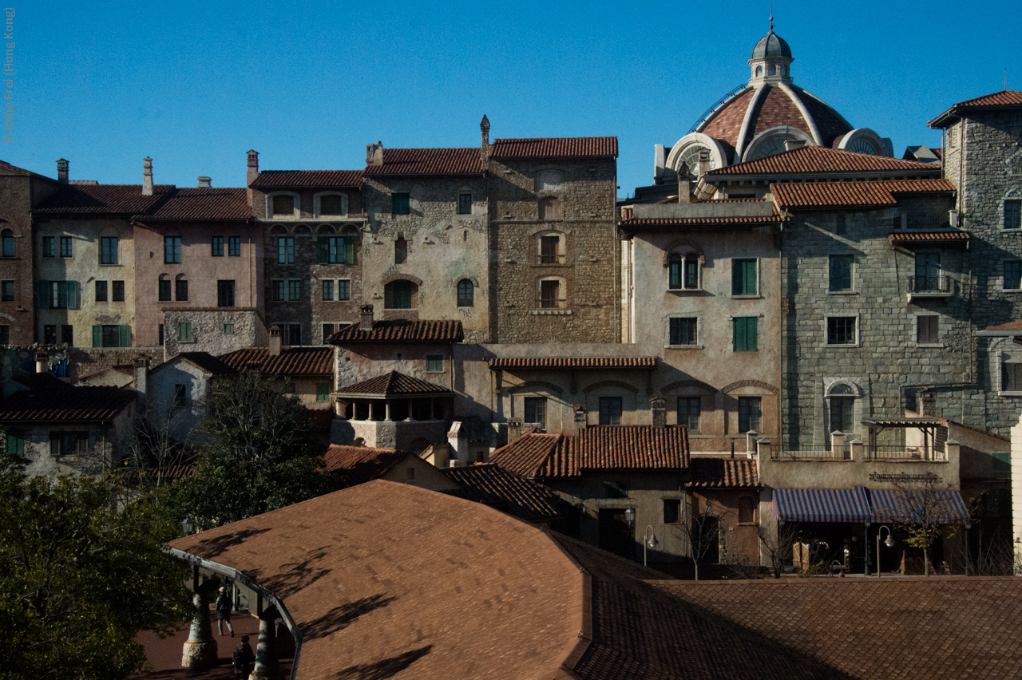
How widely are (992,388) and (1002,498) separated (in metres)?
6.38

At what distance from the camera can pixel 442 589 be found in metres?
13.9

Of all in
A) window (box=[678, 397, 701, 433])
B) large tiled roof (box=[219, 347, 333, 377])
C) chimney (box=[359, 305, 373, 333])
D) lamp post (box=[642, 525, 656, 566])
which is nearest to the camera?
lamp post (box=[642, 525, 656, 566])

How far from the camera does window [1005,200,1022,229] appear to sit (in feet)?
120

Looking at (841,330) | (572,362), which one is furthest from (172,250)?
(841,330)

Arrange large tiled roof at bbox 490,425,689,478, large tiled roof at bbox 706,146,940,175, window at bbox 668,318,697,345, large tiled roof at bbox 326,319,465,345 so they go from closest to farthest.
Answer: large tiled roof at bbox 490,425,689,478 < window at bbox 668,318,697,345 < large tiled roof at bbox 326,319,465,345 < large tiled roof at bbox 706,146,940,175

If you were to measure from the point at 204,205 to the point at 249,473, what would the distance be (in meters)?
22.5

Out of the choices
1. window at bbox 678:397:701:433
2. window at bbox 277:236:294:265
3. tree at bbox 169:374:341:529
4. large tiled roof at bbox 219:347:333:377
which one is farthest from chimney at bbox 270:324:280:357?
window at bbox 678:397:701:433

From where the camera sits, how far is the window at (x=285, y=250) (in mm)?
45625

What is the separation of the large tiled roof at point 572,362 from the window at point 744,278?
3.96 meters

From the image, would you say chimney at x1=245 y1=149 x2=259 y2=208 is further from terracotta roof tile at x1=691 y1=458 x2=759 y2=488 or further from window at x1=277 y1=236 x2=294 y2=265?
terracotta roof tile at x1=691 y1=458 x2=759 y2=488

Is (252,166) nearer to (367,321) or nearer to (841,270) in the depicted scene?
(367,321)

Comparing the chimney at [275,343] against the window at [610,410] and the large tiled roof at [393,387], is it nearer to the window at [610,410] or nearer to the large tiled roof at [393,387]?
the large tiled roof at [393,387]

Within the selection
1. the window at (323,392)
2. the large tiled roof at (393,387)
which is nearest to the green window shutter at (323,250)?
the window at (323,392)

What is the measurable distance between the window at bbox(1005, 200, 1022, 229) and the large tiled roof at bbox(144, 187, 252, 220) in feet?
99.2
